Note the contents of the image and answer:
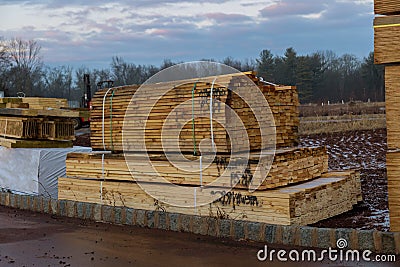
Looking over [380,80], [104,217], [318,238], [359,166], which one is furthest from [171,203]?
[380,80]

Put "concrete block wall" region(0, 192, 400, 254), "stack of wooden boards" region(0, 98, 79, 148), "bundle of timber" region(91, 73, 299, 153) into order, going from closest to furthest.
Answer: "concrete block wall" region(0, 192, 400, 254) < "bundle of timber" region(91, 73, 299, 153) < "stack of wooden boards" region(0, 98, 79, 148)

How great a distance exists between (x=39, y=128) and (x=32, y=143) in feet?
1.25

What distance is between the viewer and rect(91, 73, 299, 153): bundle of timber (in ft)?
29.5

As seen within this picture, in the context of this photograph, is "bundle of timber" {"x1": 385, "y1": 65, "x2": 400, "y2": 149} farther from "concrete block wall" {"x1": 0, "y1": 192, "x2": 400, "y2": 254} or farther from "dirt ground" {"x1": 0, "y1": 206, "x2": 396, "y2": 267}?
"dirt ground" {"x1": 0, "y1": 206, "x2": 396, "y2": 267}

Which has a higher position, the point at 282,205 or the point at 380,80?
the point at 380,80

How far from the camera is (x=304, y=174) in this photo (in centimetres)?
945

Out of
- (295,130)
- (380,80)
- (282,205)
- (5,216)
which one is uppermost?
(380,80)

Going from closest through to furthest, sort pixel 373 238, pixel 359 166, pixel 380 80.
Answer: pixel 373 238, pixel 359 166, pixel 380 80

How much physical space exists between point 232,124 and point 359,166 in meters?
7.20

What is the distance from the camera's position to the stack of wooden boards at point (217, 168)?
27.7 ft

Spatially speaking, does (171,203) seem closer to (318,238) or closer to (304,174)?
(304,174)

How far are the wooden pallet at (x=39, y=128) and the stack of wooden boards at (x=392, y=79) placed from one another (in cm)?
812

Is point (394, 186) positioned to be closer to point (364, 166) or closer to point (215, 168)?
point (215, 168)

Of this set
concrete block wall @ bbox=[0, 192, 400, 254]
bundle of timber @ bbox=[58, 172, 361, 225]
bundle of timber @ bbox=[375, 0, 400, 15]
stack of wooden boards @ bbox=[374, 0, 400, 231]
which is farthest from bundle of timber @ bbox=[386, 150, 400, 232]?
bundle of timber @ bbox=[375, 0, 400, 15]
